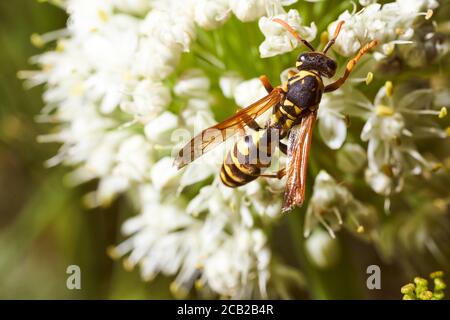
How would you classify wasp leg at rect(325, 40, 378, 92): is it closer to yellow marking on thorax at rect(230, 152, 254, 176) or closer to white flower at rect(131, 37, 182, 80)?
yellow marking on thorax at rect(230, 152, 254, 176)

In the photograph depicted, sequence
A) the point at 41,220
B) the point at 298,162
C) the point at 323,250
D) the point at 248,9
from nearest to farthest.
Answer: the point at 298,162 < the point at 248,9 < the point at 323,250 < the point at 41,220

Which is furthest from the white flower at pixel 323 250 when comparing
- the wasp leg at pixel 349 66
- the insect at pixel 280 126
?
the wasp leg at pixel 349 66

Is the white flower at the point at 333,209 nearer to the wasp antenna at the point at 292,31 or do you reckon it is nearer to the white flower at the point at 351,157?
the white flower at the point at 351,157

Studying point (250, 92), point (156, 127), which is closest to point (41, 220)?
point (156, 127)

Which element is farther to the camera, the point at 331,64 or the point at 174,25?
the point at 174,25

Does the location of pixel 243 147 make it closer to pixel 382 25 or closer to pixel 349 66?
pixel 349 66

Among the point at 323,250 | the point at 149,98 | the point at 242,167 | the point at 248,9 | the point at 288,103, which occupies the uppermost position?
the point at 248,9
